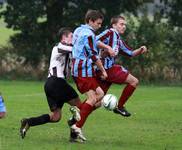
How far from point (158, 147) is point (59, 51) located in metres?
2.26

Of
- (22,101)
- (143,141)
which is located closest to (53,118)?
(143,141)

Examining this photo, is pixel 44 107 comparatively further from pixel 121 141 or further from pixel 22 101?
pixel 121 141

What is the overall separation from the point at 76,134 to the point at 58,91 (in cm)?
79

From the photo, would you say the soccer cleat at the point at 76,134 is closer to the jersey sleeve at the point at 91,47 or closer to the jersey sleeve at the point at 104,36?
the jersey sleeve at the point at 91,47

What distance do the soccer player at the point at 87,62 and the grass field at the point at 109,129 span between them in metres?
0.64

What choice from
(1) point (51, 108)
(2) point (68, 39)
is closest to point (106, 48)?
(2) point (68, 39)

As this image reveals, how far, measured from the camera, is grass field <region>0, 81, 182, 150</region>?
12328mm

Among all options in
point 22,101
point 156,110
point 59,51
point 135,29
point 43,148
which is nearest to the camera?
point 43,148

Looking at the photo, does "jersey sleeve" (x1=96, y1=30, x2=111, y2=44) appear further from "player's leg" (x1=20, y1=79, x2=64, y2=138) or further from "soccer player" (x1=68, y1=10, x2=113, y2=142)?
"player's leg" (x1=20, y1=79, x2=64, y2=138)

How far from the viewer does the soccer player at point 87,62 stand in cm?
1232

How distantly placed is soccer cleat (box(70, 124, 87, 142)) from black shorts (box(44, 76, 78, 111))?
1.79ft

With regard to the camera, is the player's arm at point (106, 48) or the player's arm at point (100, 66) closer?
the player's arm at point (100, 66)

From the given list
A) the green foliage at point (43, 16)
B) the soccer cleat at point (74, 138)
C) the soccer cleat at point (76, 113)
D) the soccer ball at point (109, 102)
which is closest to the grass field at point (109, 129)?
the soccer cleat at point (74, 138)

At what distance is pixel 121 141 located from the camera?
13008 mm
